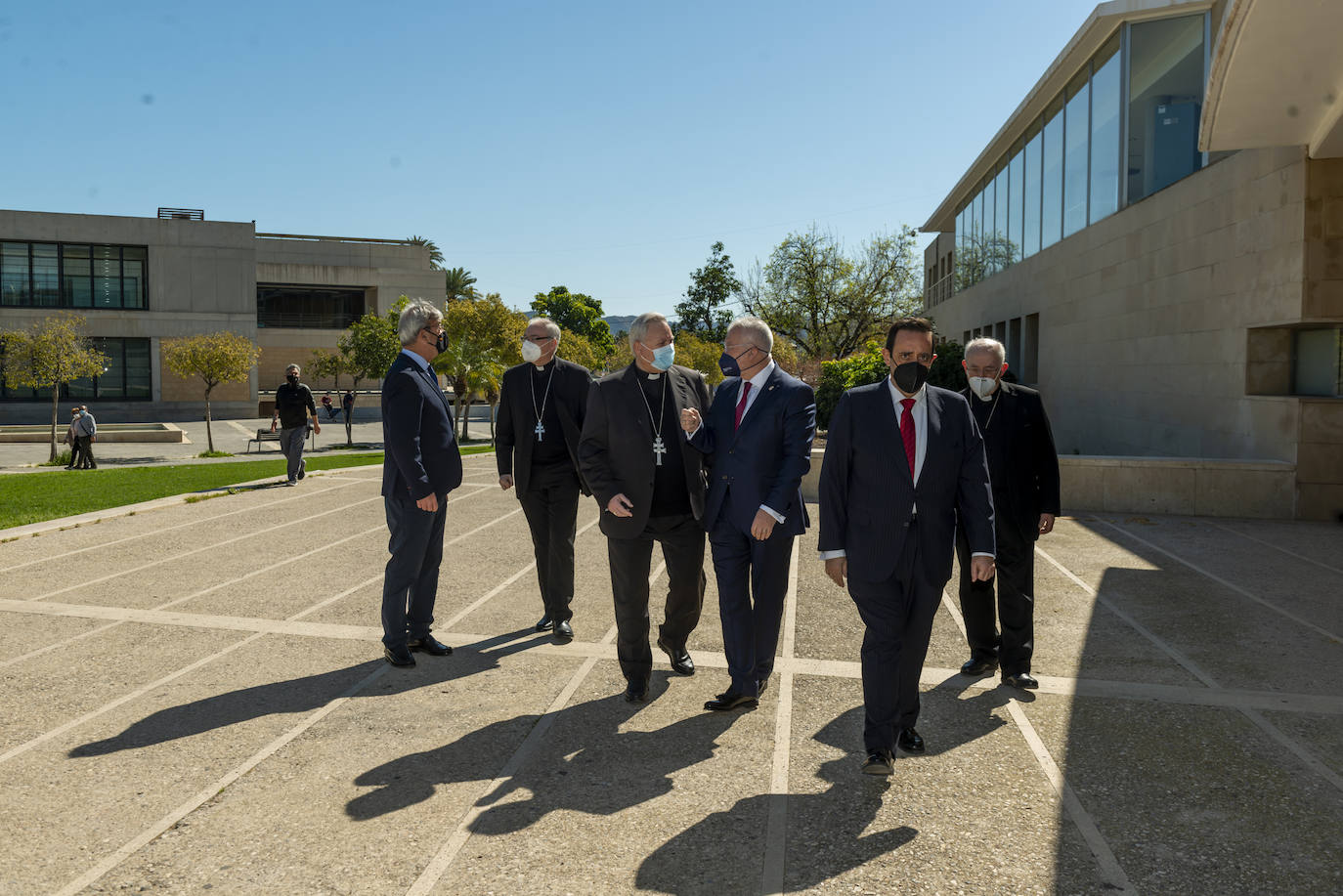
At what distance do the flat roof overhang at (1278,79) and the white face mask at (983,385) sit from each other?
633cm

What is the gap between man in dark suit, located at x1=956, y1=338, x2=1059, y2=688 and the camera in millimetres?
5066

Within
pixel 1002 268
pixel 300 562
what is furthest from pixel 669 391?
pixel 1002 268

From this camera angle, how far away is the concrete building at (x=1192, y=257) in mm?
10641

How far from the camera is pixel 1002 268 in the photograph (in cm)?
2730

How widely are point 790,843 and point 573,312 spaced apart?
106616 mm

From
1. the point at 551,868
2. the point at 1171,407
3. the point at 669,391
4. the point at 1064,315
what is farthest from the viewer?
the point at 1064,315

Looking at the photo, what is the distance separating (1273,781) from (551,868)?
2.89 metres

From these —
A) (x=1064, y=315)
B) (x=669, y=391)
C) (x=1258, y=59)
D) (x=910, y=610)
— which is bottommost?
(x=910, y=610)

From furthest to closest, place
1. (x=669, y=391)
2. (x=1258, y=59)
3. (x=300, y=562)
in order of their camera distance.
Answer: (x=1258, y=59), (x=300, y=562), (x=669, y=391)

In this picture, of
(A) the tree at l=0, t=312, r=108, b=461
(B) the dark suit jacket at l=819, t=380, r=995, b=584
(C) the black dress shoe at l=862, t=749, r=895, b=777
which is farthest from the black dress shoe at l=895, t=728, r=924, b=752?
(A) the tree at l=0, t=312, r=108, b=461

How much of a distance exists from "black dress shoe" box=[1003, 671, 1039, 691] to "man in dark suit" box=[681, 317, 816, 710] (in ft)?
4.49

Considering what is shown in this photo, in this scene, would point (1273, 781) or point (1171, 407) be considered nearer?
point (1273, 781)

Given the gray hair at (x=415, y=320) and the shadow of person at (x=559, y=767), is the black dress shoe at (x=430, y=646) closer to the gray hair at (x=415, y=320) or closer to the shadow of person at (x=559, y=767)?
the shadow of person at (x=559, y=767)

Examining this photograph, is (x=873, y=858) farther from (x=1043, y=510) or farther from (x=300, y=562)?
(x=300, y=562)
